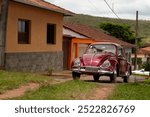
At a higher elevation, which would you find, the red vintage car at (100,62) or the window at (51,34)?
the window at (51,34)

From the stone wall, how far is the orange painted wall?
0.28 metres

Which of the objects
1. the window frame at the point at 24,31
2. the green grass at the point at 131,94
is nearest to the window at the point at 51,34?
the window frame at the point at 24,31

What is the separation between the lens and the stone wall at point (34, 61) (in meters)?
20.4

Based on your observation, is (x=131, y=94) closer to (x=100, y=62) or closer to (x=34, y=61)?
(x=100, y=62)

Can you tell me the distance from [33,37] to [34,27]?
0.56 m

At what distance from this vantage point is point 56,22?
26219mm

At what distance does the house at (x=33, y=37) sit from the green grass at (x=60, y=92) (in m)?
6.50

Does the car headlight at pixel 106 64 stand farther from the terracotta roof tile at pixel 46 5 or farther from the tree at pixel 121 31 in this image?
the tree at pixel 121 31

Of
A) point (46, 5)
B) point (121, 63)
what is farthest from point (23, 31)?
point (121, 63)

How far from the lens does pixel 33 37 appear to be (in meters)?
23.0

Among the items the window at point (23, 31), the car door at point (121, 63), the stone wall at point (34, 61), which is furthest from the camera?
the window at point (23, 31)

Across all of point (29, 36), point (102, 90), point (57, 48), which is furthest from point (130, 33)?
point (102, 90)

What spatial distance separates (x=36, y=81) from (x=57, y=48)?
12.3m

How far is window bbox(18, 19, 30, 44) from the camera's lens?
22.0 meters
